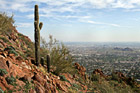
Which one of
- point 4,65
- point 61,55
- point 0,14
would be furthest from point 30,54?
point 4,65

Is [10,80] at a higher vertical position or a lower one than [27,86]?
higher

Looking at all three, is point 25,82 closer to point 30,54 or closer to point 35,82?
point 35,82

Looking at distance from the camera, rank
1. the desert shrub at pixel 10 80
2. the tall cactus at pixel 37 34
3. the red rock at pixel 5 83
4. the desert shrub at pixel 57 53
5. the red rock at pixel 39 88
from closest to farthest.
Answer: the red rock at pixel 5 83 → the desert shrub at pixel 10 80 → the red rock at pixel 39 88 → the tall cactus at pixel 37 34 → the desert shrub at pixel 57 53

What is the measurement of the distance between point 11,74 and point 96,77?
17.7 meters

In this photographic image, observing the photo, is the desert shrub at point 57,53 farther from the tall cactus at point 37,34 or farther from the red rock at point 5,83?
the red rock at point 5,83

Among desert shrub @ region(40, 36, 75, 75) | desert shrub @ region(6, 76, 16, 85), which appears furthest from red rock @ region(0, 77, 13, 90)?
desert shrub @ region(40, 36, 75, 75)

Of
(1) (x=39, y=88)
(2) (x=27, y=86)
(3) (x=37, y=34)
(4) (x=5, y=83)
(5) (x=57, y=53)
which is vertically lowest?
(1) (x=39, y=88)

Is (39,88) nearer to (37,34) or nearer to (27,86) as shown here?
(27,86)

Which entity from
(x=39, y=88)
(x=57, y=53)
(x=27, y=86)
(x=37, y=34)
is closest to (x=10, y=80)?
(x=27, y=86)

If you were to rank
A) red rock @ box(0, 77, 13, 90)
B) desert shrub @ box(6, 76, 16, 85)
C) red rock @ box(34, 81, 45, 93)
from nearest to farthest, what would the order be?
1. red rock @ box(0, 77, 13, 90)
2. desert shrub @ box(6, 76, 16, 85)
3. red rock @ box(34, 81, 45, 93)

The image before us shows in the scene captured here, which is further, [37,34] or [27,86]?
[37,34]

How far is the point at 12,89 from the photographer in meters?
6.98

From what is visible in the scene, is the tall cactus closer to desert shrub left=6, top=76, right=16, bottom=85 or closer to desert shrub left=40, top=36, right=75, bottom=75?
desert shrub left=40, top=36, right=75, bottom=75

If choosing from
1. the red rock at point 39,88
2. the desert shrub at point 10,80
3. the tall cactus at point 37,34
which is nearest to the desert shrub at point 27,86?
the red rock at point 39,88
